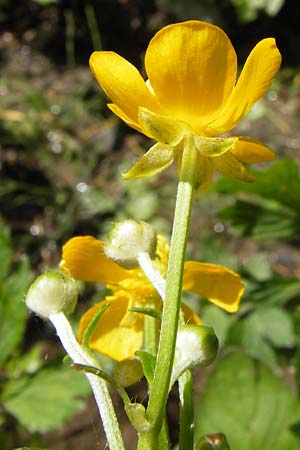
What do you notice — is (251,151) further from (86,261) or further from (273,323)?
(273,323)

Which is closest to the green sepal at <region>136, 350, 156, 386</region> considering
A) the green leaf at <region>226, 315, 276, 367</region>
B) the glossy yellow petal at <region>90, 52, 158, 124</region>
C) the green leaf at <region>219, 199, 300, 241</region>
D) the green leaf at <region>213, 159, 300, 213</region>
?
the glossy yellow petal at <region>90, 52, 158, 124</region>

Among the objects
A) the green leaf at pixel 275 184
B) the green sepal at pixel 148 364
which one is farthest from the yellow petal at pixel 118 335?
A: the green leaf at pixel 275 184

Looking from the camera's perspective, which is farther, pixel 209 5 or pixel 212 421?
pixel 209 5

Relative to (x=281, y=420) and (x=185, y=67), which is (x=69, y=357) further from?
(x=281, y=420)

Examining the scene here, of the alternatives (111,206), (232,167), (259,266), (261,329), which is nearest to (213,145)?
(232,167)

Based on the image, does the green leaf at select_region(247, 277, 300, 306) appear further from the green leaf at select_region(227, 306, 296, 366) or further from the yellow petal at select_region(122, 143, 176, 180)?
the yellow petal at select_region(122, 143, 176, 180)

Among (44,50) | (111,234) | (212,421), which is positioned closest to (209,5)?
(44,50)
